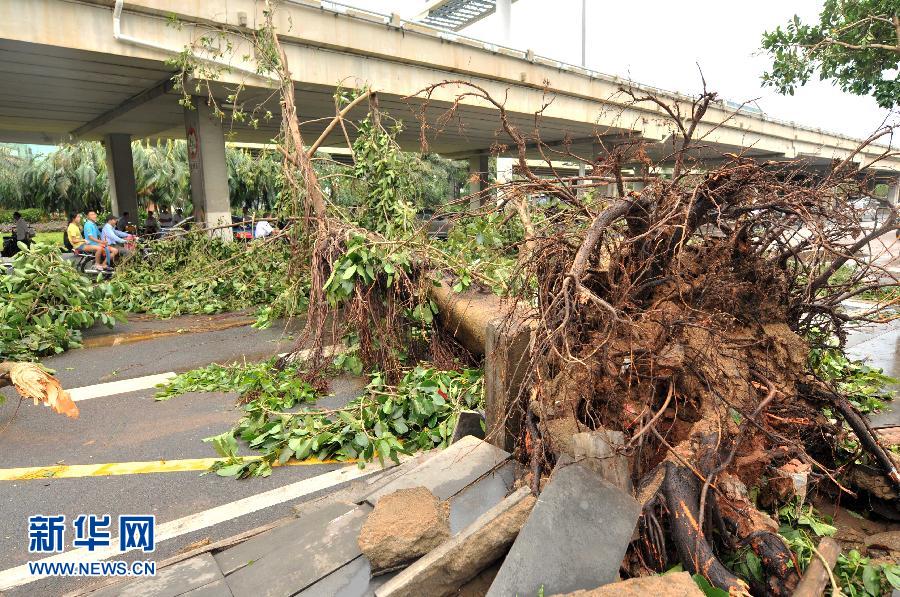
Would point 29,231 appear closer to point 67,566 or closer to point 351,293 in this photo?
point 351,293

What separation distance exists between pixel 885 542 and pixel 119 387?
20.9 feet

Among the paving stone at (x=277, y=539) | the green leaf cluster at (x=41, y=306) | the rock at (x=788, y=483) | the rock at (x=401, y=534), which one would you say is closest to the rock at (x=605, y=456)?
the rock at (x=401, y=534)

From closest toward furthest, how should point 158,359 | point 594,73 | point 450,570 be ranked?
point 450,570, point 158,359, point 594,73

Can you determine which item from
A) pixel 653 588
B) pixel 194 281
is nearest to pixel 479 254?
pixel 653 588

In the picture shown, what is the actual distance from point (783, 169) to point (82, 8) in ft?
35.6

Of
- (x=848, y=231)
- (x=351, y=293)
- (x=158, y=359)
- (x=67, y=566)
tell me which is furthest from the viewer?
(x=158, y=359)

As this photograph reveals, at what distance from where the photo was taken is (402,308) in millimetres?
5309

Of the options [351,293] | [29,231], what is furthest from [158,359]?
[29,231]

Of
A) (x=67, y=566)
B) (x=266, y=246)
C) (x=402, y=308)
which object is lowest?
(x=67, y=566)

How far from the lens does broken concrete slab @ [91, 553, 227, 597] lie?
2.40 meters

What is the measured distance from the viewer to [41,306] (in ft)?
22.8

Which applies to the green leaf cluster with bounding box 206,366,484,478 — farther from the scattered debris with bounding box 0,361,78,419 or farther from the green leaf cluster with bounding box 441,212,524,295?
the scattered debris with bounding box 0,361,78,419

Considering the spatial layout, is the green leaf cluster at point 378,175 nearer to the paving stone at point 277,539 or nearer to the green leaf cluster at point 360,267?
the green leaf cluster at point 360,267

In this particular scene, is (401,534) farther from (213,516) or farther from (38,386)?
(38,386)
